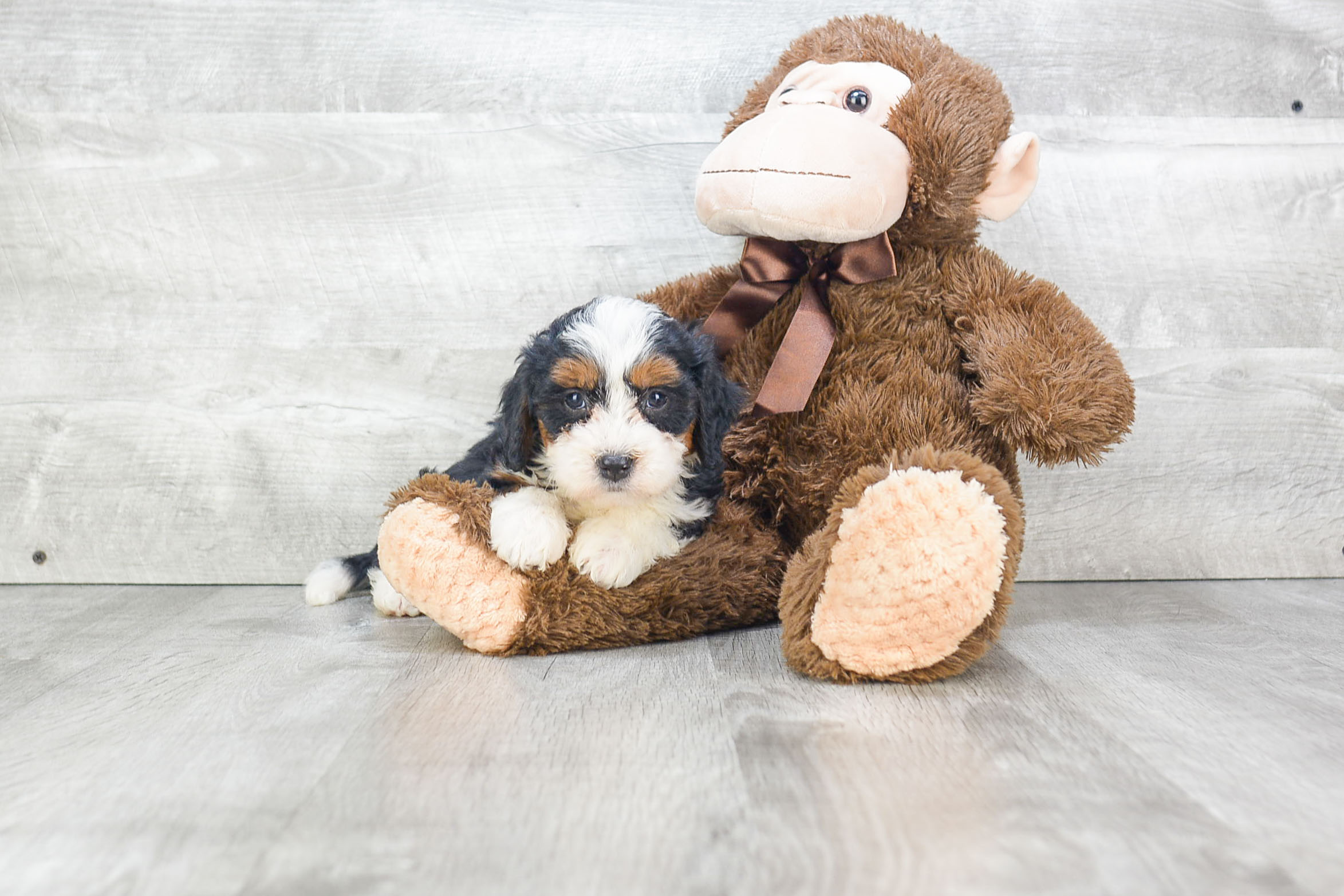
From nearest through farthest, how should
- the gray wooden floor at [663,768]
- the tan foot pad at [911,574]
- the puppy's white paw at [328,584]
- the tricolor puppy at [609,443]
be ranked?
the gray wooden floor at [663,768] < the tan foot pad at [911,574] < the tricolor puppy at [609,443] < the puppy's white paw at [328,584]

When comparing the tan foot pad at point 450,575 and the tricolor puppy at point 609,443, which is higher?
the tricolor puppy at point 609,443

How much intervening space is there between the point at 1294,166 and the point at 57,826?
7.65 feet

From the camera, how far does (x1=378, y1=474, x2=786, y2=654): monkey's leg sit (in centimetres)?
152

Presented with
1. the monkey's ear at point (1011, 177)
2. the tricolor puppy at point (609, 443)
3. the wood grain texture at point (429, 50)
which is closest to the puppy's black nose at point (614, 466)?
the tricolor puppy at point (609, 443)

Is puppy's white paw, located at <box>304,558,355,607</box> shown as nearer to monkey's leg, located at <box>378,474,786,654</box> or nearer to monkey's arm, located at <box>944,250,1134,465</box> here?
monkey's leg, located at <box>378,474,786,654</box>

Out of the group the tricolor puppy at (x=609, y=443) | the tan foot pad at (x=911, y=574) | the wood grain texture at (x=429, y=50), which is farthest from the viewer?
the wood grain texture at (x=429, y=50)

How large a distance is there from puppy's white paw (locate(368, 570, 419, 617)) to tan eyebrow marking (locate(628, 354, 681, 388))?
0.64 meters

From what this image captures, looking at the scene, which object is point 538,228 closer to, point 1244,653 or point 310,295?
point 310,295

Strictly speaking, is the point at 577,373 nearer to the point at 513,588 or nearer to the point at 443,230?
the point at 513,588

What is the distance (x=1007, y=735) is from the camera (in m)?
1.22

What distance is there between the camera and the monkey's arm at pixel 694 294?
188 cm

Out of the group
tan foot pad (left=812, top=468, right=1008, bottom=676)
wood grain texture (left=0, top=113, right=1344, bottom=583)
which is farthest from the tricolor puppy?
wood grain texture (left=0, top=113, right=1344, bottom=583)

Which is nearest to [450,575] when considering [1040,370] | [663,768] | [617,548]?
[617,548]

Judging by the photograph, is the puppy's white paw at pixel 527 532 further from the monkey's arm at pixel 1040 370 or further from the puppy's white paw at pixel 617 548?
the monkey's arm at pixel 1040 370
